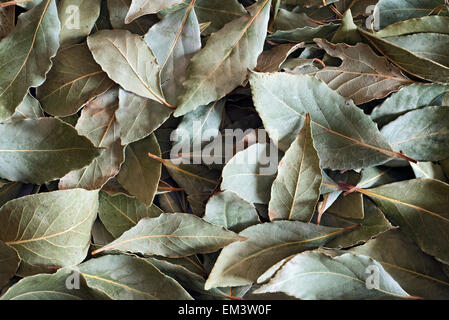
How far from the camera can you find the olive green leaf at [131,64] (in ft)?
1.58

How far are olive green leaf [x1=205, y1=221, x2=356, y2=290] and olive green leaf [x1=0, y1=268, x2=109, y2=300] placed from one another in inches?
4.8

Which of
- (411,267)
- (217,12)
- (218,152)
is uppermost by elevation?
(217,12)

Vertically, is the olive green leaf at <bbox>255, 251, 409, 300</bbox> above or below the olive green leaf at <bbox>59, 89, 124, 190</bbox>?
below

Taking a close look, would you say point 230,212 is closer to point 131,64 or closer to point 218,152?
point 218,152

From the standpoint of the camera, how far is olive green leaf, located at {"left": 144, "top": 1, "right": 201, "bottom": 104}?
0.49 metres

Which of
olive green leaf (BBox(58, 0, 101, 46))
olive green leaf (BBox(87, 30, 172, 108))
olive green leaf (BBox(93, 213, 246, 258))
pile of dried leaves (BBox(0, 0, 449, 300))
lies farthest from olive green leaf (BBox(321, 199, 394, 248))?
olive green leaf (BBox(58, 0, 101, 46))

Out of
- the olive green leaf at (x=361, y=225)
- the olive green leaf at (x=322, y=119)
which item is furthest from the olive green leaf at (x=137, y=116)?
the olive green leaf at (x=361, y=225)

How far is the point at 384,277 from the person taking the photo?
1.48 feet

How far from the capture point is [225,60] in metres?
0.48

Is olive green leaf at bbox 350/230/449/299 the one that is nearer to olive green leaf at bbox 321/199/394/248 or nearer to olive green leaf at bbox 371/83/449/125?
olive green leaf at bbox 321/199/394/248

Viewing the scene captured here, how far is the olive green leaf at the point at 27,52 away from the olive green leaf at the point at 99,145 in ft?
0.20

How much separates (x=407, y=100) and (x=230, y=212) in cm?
22

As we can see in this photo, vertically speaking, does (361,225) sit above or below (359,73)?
below

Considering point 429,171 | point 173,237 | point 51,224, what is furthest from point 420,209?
point 51,224
